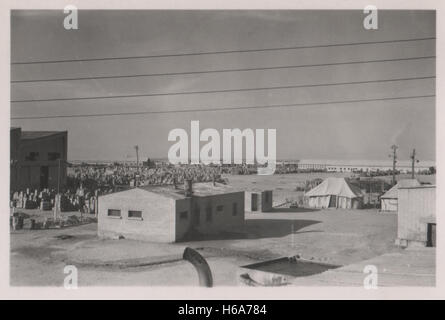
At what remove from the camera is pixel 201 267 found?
8266 mm

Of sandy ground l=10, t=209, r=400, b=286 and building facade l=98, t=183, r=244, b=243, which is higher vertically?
building facade l=98, t=183, r=244, b=243

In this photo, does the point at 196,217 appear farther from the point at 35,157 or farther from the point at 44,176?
the point at 35,157

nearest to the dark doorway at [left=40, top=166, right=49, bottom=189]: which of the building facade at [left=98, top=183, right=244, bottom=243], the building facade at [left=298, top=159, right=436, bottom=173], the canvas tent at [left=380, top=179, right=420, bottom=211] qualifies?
the building facade at [left=98, top=183, right=244, bottom=243]

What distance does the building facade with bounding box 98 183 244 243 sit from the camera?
400 inches

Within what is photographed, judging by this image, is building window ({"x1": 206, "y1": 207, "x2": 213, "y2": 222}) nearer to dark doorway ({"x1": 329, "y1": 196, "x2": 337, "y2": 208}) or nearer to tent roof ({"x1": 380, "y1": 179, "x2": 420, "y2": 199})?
dark doorway ({"x1": 329, "y1": 196, "x2": 337, "y2": 208})

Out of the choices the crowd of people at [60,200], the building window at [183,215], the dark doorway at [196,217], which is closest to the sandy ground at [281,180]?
the dark doorway at [196,217]

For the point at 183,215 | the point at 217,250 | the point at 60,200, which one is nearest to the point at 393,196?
the point at 217,250

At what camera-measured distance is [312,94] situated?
9.61 metres

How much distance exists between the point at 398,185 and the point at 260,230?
3624mm

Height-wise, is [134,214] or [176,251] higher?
[134,214]

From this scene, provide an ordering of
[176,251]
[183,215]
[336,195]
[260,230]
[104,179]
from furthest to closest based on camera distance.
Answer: [336,195] < [260,230] < [104,179] < [183,215] < [176,251]

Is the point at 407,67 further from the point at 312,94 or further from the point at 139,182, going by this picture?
the point at 139,182

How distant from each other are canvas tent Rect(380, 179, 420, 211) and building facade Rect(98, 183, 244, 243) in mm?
3799
